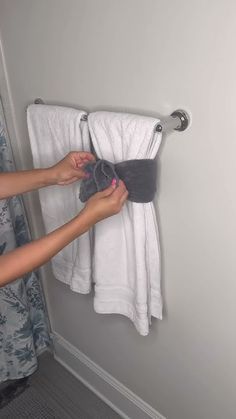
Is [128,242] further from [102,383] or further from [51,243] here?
[102,383]

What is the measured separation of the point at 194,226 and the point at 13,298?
988 mm

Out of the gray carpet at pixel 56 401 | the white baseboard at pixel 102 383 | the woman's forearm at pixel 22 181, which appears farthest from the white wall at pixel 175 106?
the gray carpet at pixel 56 401

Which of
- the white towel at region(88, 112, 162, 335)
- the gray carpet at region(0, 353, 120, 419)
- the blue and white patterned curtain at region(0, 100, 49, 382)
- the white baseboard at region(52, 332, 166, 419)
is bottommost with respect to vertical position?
the gray carpet at region(0, 353, 120, 419)

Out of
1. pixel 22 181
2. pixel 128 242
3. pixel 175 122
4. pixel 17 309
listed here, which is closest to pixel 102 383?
pixel 17 309

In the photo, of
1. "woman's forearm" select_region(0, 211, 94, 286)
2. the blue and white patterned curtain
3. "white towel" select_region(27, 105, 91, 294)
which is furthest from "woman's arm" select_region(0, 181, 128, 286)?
the blue and white patterned curtain

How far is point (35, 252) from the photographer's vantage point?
2.69 ft

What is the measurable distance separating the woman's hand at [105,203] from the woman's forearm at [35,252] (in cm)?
2

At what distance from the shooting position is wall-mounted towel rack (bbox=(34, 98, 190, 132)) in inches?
32.8

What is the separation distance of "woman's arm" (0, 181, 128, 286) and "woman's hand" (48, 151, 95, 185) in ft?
0.60

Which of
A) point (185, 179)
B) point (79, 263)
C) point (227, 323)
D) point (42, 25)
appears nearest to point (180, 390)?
point (227, 323)

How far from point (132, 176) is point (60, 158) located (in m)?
0.34

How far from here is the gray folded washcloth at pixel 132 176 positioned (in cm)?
90

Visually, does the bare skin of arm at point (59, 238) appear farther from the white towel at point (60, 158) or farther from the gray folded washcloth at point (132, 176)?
the white towel at point (60, 158)

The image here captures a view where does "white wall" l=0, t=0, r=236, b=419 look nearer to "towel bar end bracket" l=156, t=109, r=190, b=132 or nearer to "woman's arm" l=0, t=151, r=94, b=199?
"towel bar end bracket" l=156, t=109, r=190, b=132
